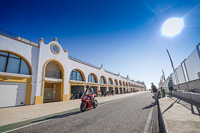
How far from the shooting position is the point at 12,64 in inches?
407

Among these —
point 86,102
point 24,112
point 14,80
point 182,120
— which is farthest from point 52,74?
point 182,120

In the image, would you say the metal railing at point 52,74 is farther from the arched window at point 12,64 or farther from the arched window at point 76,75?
the arched window at point 12,64

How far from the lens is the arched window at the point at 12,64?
31.9 feet

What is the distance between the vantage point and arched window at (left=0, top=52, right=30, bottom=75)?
9.73m

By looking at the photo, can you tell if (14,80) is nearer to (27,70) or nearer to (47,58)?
(27,70)

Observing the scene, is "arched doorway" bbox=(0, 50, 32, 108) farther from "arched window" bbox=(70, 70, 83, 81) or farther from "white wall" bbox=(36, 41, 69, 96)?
"arched window" bbox=(70, 70, 83, 81)

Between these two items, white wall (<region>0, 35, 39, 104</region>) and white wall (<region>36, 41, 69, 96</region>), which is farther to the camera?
white wall (<region>36, 41, 69, 96</region>)

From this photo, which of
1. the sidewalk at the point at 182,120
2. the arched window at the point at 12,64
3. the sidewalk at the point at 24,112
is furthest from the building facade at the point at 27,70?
the sidewalk at the point at 182,120

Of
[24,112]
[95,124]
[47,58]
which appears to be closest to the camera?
[95,124]

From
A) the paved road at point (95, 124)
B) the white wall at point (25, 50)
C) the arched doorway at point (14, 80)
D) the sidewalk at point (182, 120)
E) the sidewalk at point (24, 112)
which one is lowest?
the sidewalk at point (24, 112)

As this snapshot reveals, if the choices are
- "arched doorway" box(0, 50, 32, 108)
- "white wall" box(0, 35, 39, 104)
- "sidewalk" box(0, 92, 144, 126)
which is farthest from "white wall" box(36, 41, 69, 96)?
"sidewalk" box(0, 92, 144, 126)

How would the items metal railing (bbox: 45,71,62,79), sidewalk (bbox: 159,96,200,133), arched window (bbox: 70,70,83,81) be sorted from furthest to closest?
arched window (bbox: 70,70,83,81)
metal railing (bbox: 45,71,62,79)
sidewalk (bbox: 159,96,200,133)

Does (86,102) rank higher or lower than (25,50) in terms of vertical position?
lower

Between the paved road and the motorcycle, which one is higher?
the motorcycle
